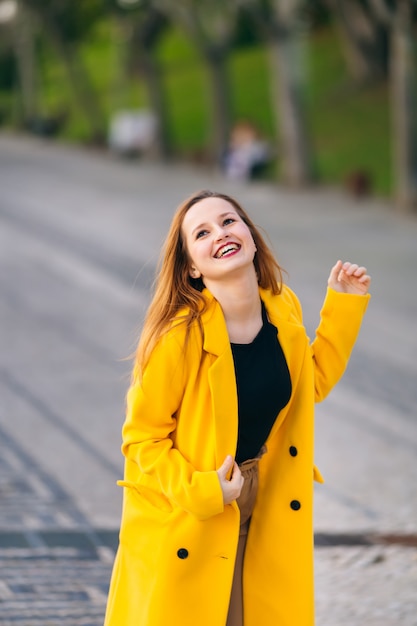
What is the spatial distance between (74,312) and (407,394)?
4554 mm

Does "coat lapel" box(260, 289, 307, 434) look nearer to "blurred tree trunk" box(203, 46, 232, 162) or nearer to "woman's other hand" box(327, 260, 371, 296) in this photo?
"woman's other hand" box(327, 260, 371, 296)

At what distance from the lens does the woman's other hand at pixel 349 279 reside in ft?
12.9

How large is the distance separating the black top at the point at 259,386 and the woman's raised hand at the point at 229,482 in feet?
0.59

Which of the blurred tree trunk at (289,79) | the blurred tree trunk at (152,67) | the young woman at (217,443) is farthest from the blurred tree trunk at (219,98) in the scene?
the young woman at (217,443)

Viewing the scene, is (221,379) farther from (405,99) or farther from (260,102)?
(260,102)

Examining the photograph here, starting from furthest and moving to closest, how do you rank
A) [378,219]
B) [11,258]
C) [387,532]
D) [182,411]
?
[378,219]
[11,258]
[387,532]
[182,411]

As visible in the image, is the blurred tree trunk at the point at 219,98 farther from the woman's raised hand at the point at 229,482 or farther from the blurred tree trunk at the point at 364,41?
the woman's raised hand at the point at 229,482

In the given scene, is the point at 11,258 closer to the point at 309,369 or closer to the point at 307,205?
the point at 307,205

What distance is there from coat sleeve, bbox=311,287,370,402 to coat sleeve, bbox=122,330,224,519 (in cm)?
58

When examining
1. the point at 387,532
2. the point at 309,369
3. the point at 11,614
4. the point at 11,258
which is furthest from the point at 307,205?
the point at 309,369

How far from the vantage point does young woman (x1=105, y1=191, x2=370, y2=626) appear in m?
3.52

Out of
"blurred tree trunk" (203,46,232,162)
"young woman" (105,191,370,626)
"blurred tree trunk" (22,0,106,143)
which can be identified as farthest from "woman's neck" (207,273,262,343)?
"blurred tree trunk" (22,0,106,143)

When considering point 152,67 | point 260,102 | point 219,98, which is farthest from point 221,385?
point 260,102

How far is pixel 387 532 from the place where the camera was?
667 cm
